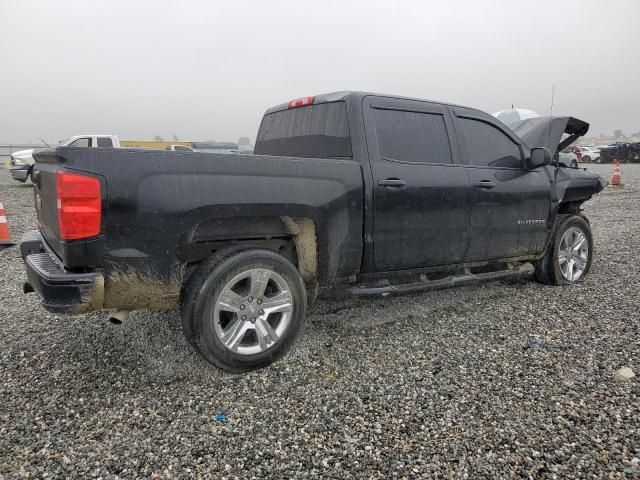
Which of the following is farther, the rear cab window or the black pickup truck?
the rear cab window

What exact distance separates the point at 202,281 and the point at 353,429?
1.22m

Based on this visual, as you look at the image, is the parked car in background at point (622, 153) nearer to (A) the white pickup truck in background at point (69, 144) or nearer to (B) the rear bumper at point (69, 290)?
(A) the white pickup truck in background at point (69, 144)

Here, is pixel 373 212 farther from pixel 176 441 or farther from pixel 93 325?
pixel 93 325

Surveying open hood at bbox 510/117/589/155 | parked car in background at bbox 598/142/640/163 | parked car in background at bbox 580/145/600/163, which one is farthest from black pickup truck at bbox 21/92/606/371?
parked car in background at bbox 580/145/600/163

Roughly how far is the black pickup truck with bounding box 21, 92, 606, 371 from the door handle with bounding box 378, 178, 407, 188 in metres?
0.02

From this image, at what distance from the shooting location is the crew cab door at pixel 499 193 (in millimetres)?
3965

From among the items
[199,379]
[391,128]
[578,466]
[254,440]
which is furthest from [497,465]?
[391,128]

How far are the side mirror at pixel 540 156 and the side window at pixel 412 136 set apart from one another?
3.28ft

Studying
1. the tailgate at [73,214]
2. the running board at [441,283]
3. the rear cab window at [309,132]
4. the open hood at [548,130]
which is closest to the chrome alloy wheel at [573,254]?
the running board at [441,283]

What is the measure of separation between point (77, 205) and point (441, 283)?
8.92 feet

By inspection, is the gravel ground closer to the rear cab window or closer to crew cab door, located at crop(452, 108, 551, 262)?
crew cab door, located at crop(452, 108, 551, 262)

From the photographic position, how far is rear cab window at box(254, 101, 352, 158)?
347 centimetres

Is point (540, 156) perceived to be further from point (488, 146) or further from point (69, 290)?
point (69, 290)

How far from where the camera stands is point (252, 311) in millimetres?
2881
